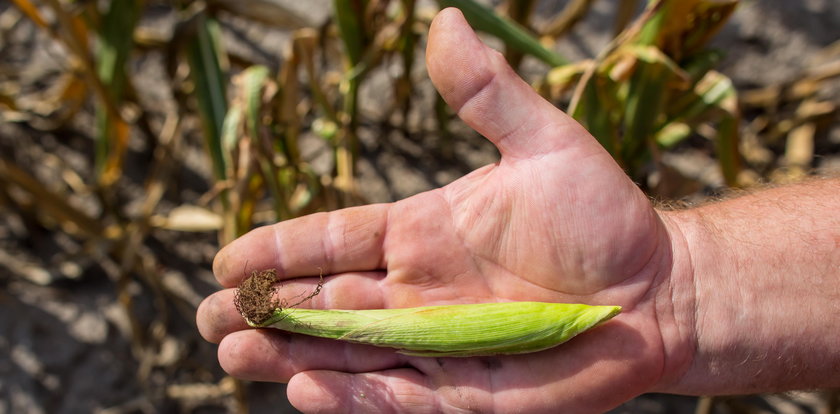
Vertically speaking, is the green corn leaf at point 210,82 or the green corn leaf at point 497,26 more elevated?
the green corn leaf at point 497,26

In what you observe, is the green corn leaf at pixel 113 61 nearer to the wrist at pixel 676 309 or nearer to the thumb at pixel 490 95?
the thumb at pixel 490 95

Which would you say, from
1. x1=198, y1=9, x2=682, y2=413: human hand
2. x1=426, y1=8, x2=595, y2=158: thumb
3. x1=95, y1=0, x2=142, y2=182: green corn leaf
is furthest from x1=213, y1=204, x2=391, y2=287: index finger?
x1=95, y1=0, x2=142, y2=182: green corn leaf

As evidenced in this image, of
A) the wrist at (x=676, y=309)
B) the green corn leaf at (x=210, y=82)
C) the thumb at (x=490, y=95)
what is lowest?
the wrist at (x=676, y=309)

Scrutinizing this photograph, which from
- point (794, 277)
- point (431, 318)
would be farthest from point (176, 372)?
point (794, 277)

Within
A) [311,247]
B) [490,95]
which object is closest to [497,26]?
[490,95]

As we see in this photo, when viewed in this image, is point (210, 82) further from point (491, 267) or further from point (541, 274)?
point (541, 274)

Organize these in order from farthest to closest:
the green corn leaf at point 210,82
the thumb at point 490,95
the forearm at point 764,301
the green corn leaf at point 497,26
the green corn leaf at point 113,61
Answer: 1. the green corn leaf at point 113,61
2. the green corn leaf at point 210,82
3. the green corn leaf at point 497,26
4. the forearm at point 764,301
5. the thumb at point 490,95

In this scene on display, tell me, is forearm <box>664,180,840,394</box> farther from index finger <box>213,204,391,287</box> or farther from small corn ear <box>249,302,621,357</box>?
index finger <box>213,204,391,287</box>

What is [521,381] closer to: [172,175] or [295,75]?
[295,75]

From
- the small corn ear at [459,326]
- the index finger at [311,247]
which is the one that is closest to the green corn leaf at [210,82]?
the index finger at [311,247]
